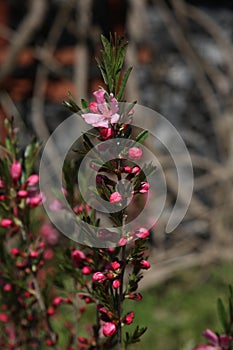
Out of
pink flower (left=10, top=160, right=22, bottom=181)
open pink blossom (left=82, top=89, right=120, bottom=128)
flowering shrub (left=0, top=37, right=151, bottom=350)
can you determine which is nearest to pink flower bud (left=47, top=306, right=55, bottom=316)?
flowering shrub (left=0, top=37, right=151, bottom=350)

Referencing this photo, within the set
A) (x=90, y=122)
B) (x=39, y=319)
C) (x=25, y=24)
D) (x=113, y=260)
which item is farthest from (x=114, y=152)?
(x=25, y=24)

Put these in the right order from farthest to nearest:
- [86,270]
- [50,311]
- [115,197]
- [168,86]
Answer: [168,86]
[50,311]
[86,270]
[115,197]

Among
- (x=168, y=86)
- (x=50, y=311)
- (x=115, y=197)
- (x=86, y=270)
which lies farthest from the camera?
(x=168, y=86)

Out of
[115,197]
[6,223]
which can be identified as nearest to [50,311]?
[6,223]

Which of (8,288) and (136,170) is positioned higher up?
(136,170)

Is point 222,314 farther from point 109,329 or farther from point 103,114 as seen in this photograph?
point 103,114

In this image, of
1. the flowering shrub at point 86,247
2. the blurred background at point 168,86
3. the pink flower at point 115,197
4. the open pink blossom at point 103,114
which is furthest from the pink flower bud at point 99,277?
the blurred background at point 168,86

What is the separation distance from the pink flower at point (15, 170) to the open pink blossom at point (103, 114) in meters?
0.28

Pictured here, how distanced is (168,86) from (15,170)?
3.42 meters

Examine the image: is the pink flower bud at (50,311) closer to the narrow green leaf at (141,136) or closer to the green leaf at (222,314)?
the green leaf at (222,314)

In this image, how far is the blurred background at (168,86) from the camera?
3.74 meters

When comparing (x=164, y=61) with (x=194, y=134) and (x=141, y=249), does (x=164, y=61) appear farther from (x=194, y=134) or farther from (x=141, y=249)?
(x=141, y=249)

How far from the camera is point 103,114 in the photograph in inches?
32.0

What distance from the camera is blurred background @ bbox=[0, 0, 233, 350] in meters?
3.74
